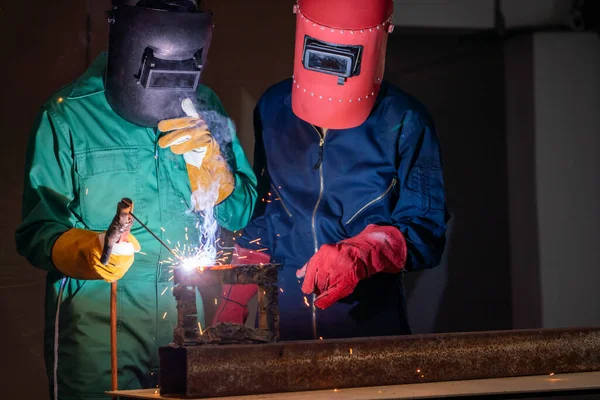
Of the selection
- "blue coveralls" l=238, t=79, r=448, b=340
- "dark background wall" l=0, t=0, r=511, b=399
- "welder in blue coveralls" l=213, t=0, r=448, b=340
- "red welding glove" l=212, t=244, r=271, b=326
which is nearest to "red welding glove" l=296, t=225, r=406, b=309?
"welder in blue coveralls" l=213, t=0, r=448, b=340

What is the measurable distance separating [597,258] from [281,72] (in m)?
1.42

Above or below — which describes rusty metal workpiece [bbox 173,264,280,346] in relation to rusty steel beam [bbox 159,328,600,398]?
above

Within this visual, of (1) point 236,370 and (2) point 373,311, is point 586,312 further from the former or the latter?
(1) point 236,370

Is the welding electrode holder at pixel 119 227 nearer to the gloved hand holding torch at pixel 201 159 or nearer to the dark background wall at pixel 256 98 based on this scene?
the gloved hand holding torch at pixel 201 159

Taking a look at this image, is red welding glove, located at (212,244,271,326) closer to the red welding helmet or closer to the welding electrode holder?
the red welding helmet

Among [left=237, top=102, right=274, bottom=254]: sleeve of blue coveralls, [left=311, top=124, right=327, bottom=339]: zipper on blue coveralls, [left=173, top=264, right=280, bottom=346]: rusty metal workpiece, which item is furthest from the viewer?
[left=237, top=102, right=274, bottom=254]: sleeve of blue coveralls

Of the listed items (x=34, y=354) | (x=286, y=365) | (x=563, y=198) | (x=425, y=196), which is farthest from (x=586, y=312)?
(x=34, y=354)

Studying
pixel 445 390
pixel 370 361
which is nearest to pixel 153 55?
pixel 370 361

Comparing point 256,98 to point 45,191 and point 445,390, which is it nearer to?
point 45,191

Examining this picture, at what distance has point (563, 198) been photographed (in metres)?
3.13

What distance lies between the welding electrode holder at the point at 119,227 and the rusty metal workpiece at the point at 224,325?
19cm

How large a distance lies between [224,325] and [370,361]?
13.7 inches

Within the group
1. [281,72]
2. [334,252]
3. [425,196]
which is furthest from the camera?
[281,72]

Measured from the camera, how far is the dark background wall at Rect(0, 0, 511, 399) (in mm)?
2660
